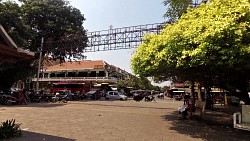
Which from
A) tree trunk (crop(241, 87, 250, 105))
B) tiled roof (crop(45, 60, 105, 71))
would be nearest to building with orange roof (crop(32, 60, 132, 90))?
tiled roof (crop(45, 60, 105, 71))

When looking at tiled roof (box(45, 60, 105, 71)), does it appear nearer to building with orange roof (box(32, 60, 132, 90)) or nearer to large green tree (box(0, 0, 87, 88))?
building with orange roof (box(32, 60, 132, 90))

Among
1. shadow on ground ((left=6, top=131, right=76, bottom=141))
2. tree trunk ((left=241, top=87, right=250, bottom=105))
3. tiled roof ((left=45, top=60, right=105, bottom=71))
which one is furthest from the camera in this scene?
tiled roof ((left=45, top=60, right=105, bottom=71))

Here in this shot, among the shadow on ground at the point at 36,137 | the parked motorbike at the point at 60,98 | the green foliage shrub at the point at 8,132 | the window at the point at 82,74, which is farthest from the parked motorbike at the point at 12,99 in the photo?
the window at the point at 82,74

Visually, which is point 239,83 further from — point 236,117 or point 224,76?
point 236,117

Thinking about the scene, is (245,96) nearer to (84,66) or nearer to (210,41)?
(210,41)

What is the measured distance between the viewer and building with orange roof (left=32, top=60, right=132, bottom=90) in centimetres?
5222

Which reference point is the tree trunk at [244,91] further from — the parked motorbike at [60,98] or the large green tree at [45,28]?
the parked motorbike at [60,98]

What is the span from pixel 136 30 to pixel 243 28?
60.0 feet

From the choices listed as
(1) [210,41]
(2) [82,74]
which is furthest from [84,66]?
(1) [210,41]

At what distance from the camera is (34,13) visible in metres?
32.5

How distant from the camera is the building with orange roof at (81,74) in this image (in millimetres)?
52219

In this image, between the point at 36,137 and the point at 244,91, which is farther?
the point at 244,91

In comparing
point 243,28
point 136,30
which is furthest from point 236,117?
point 136,30

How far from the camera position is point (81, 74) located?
54.9 metres
